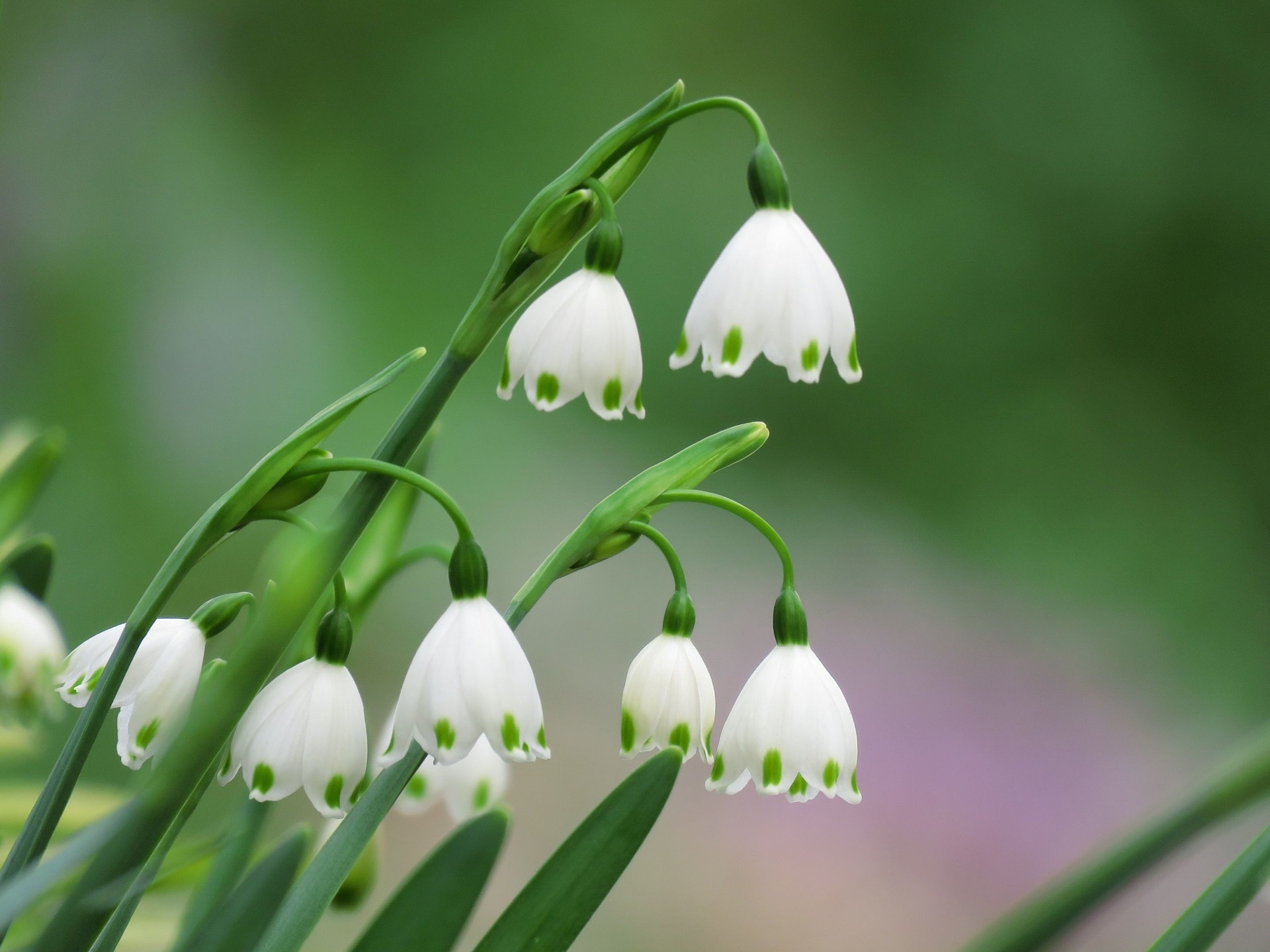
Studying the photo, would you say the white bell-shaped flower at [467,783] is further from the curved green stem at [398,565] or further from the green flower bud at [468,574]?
the green flower bud at [468,574]

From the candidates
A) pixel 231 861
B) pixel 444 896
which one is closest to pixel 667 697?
pixel 444 896

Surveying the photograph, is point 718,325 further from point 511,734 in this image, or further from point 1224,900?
point 1224,900

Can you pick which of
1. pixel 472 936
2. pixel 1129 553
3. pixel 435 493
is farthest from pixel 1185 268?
pixel 435 493

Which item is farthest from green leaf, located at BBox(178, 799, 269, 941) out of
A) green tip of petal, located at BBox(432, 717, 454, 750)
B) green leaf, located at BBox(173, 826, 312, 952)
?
green tip of petal, located at BBox(432, 717, 454, 750)

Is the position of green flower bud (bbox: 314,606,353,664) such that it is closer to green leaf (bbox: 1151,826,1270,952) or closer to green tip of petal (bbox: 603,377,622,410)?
green tip of petal (bbox: 603,377,622,410)

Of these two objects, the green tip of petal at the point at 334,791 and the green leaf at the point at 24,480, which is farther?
the green leaf at the point at 24,480

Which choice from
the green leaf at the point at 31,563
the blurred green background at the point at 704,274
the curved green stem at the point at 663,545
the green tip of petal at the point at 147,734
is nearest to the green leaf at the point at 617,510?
the curved green stem at the point at 663,545
